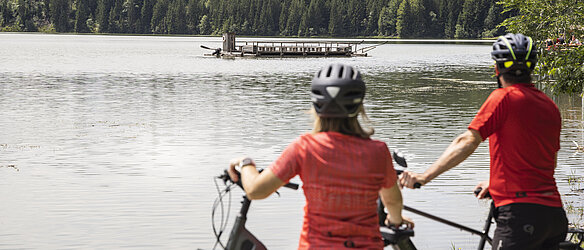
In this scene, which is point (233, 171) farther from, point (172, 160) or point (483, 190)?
point (172, 160)

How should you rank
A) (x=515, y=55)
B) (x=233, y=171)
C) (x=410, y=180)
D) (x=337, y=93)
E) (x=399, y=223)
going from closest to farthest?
(x=337, y=93) → (x=233, y=171) → (x=399, y=223) → (x=410, y=180) → (x=515, y=55)

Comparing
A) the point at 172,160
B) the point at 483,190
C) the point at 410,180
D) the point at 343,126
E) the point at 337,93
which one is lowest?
the point at 172,160

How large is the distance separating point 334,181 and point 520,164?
1.43 m

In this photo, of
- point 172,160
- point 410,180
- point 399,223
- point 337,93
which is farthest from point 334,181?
point 172,160

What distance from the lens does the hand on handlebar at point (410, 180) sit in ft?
14.2

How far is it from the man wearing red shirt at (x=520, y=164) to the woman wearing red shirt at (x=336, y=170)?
0.84m

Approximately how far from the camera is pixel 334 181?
357 cm

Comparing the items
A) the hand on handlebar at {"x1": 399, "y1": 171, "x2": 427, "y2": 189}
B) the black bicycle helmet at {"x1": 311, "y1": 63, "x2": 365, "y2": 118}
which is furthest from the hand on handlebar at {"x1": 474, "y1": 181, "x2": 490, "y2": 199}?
the black bicycle helmet at {"x1": 311, "y1": 63, "x2": 365, "y2": 118}

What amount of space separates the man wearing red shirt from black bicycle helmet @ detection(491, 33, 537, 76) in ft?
0.48

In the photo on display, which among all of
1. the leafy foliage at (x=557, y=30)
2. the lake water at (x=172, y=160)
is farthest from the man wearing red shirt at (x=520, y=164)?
the leafy foliage at (x=557, y=30)

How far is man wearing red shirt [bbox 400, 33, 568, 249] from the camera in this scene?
4.47 meters

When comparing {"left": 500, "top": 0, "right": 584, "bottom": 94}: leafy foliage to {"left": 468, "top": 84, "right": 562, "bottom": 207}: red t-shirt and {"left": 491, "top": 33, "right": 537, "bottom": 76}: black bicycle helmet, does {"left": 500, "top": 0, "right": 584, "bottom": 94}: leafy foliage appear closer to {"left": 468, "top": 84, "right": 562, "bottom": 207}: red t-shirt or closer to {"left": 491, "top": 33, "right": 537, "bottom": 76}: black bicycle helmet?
{"left": 491, "top": 33, "right": 537, "bottom": 76}: black bicycle helmet

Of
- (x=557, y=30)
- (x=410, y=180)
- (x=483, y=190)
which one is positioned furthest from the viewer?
(x=557, y=30)

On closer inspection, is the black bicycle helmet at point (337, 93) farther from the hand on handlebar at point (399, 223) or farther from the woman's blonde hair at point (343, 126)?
the hand on handlebar at point (399, 223)
